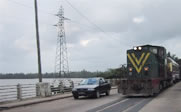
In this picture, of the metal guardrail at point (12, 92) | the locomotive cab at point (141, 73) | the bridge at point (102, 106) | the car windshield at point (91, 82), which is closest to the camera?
the bridge at point (102, 106)

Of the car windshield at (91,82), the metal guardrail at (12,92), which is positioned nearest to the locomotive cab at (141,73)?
the car windshield at (91,82)

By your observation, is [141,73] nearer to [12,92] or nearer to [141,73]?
[141,73]

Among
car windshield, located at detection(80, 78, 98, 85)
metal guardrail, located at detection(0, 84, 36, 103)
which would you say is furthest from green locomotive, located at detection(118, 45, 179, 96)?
metal guardrail, located at detection(0, 84, 36, 103)

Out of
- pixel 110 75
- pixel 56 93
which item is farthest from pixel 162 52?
pixel 110 75

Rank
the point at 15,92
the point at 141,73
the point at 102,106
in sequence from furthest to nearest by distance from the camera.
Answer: the point at 141,73 → the point at 15,92 → the point at 102,106

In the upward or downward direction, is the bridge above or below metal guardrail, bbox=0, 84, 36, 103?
below

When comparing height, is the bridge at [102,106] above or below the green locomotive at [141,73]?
below

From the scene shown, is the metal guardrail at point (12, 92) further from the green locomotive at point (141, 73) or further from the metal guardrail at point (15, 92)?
the green locomotive at point (141, 73)

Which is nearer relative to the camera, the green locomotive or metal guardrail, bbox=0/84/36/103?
metal guardrail, bbox=0/84/36/103

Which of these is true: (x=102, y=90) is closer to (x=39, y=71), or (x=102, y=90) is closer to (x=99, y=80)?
(x=99, y=80)

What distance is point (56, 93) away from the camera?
88.3ft

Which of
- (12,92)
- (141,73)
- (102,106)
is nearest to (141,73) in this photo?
(141,73)

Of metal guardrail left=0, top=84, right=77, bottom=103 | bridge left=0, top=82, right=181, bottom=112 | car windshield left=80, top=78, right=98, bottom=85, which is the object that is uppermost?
car windshield left=80, top=78, right=98, bottom=85

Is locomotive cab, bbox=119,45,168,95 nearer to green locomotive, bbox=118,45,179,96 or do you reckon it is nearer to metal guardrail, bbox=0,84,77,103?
green locomotive, bbox=118,45,179,96
